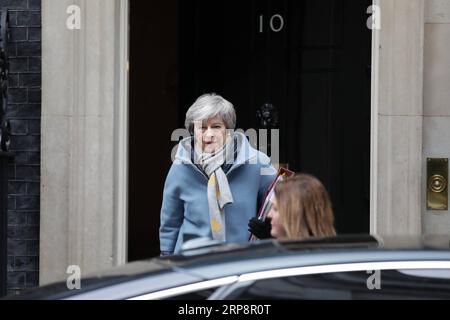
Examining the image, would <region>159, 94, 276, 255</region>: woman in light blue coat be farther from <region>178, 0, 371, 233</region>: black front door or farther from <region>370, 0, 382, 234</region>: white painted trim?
<region>178, 0, 371, 233</region>: black front door

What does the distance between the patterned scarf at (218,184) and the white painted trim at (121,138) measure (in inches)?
86.7

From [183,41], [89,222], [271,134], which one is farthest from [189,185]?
[183,41]

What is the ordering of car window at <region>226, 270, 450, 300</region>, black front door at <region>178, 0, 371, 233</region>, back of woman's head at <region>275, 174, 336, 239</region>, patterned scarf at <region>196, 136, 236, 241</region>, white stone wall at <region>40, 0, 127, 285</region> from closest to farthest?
car window at <region>226, 270, 450, 300</region> → back of woman's head at <region>275, 174, 336, 239</region> → patterned scarf at <region>196, 136, 236, 241</region> → white stone wall at <region>40, 0, 127, 285</region> → black front door at <region>178, 0, 371, 233</region>

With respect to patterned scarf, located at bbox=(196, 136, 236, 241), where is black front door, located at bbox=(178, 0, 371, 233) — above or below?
above

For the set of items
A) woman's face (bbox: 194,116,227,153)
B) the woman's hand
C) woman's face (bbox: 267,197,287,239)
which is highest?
woman's face (bbox: 194,116,227,153)

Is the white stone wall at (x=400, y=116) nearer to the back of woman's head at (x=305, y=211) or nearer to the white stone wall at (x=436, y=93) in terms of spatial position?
the white stone wall at (x=436, y=93)

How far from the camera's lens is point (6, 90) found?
25.3 ft

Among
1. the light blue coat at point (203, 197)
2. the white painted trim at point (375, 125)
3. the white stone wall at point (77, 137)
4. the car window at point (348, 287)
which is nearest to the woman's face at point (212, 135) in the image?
the light blue coat at point (203, 197)

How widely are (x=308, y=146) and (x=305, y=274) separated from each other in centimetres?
→ 643

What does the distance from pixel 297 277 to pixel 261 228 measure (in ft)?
6.77

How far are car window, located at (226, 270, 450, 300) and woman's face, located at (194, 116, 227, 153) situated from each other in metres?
2.68

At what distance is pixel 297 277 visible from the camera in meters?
3.12

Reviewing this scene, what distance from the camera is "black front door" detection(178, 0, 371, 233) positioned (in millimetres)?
9359

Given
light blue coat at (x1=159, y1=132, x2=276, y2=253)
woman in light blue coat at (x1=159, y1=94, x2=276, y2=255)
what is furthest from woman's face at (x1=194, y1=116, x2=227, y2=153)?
light blue coat at (x1=159, y1=132, x2=276, y2=253)
